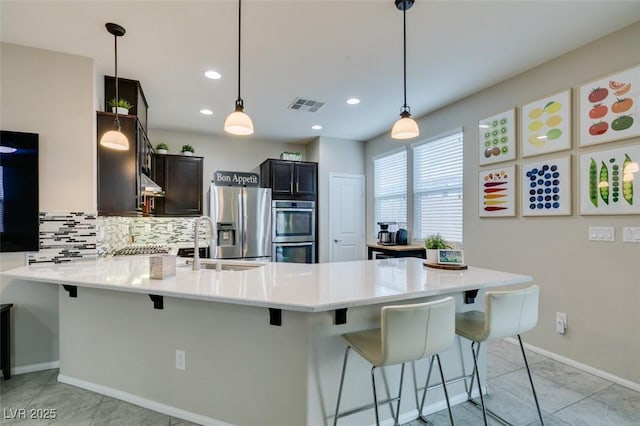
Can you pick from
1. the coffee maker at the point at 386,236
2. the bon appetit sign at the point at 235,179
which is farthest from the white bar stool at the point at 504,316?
the bon appetit sign at the point at 235,179

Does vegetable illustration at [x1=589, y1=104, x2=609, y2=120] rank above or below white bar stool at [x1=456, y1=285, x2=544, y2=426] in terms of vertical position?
above

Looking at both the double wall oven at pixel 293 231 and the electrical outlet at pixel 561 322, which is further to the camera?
the double wall oven at pixel 293 231

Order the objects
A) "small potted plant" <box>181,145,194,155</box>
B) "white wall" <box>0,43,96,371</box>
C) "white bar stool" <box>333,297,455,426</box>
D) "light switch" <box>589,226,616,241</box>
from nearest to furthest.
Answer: "white bar stool" <box>333,297,455,426</box>, "light switch" <box>589,226,616,241</box>, "white wall" <box>0,43,96,371</box>, "small potted plant" <box>181,145,194,155</box>

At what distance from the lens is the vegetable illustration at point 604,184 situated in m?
2.37

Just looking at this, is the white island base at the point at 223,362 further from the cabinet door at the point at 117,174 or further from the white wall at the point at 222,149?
the white wall at the point at 222,149

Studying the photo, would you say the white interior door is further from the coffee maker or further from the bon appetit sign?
the bon appetit sign

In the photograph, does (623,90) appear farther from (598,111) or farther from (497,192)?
(497,192)

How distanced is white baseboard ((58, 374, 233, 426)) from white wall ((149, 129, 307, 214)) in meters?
3.05

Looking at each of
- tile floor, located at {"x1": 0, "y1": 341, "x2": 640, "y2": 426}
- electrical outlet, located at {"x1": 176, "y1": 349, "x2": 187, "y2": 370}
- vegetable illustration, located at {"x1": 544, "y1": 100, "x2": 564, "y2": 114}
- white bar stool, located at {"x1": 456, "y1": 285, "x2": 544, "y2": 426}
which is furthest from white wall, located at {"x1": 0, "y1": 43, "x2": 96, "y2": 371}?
vegetable illustration, located at {"x1": 544, "y1": 100, "x2": 564, "y2": 114}

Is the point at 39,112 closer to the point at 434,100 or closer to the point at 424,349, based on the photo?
the point at 424,349

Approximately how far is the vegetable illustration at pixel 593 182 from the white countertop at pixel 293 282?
1.09 metres

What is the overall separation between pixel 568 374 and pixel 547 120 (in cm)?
223

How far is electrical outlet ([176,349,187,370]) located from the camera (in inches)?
75.4

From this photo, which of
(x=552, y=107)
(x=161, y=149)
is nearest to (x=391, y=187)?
(x=552, y=107)
